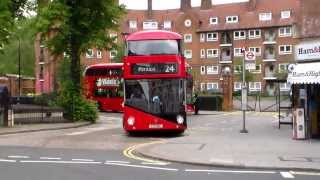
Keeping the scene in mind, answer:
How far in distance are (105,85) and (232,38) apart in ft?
180

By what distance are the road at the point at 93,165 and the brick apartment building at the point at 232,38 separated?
3023 inches

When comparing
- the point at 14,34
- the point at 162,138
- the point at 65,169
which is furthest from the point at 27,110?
the point at 65,169

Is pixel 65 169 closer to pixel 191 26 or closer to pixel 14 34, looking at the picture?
pixel 14 34

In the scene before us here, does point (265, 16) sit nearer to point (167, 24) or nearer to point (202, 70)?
point (202, 70)

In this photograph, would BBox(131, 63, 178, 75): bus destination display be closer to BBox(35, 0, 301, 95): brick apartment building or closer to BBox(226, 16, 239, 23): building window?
BBox(35, 0, 301, 95): brick apartment building

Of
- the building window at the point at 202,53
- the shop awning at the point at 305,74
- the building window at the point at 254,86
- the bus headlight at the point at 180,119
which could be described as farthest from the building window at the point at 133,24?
the shop awning at the point at 305,74

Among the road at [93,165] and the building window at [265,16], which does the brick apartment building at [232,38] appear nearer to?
the building window at [265,16]

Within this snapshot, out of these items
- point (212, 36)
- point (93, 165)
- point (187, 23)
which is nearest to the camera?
point (93, 165)

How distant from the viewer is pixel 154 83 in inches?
1073

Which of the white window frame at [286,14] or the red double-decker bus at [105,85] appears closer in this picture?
the red double-decker bus at [105,85]

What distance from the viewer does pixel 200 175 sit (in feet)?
49.9

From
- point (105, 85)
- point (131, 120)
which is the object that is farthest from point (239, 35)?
point (131, 120)

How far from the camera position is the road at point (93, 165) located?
1480 cm

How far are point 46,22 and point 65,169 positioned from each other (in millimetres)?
21966
